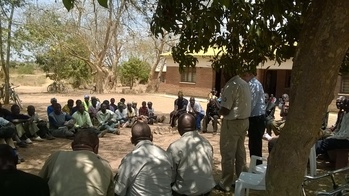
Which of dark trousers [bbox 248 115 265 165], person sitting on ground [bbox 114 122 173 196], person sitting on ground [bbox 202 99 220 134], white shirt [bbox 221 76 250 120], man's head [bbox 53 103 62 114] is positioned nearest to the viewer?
person sitting on ground [bbox 114 122 173 196]

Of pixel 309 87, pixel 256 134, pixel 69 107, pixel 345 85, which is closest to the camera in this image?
pixel 309 87

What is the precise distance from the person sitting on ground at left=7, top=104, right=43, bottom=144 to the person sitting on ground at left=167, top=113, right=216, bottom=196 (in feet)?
18.2

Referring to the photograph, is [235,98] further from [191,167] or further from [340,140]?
[340,140]

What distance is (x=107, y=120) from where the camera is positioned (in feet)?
36.0

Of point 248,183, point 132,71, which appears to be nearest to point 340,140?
point 248,183

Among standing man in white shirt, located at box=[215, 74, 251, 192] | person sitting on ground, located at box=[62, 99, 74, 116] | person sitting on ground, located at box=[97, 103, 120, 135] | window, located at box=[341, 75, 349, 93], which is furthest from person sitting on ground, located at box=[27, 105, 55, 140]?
window, located at box=[341, 75, 349, 93]

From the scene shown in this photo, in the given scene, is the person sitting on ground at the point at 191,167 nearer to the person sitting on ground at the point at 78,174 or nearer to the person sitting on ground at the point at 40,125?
the person sitting on ground at the point at 78,174

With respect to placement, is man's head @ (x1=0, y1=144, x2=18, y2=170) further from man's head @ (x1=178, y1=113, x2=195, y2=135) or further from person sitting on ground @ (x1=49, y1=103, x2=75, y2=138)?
person sitting on ground @ (x1=49, y1=103, x2=75, y2=138)

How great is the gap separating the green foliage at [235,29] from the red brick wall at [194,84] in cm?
1911

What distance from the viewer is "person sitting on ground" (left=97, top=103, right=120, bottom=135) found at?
1063cm

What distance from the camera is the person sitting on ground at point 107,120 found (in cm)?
1063

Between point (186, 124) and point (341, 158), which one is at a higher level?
point (186, 124)

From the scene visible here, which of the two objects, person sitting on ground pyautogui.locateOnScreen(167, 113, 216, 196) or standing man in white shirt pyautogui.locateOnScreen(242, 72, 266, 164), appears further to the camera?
standing man in white shirt pyautogui.locateOnScreen(242, 72, 266, 164)

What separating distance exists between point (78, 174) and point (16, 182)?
14.8 inches
